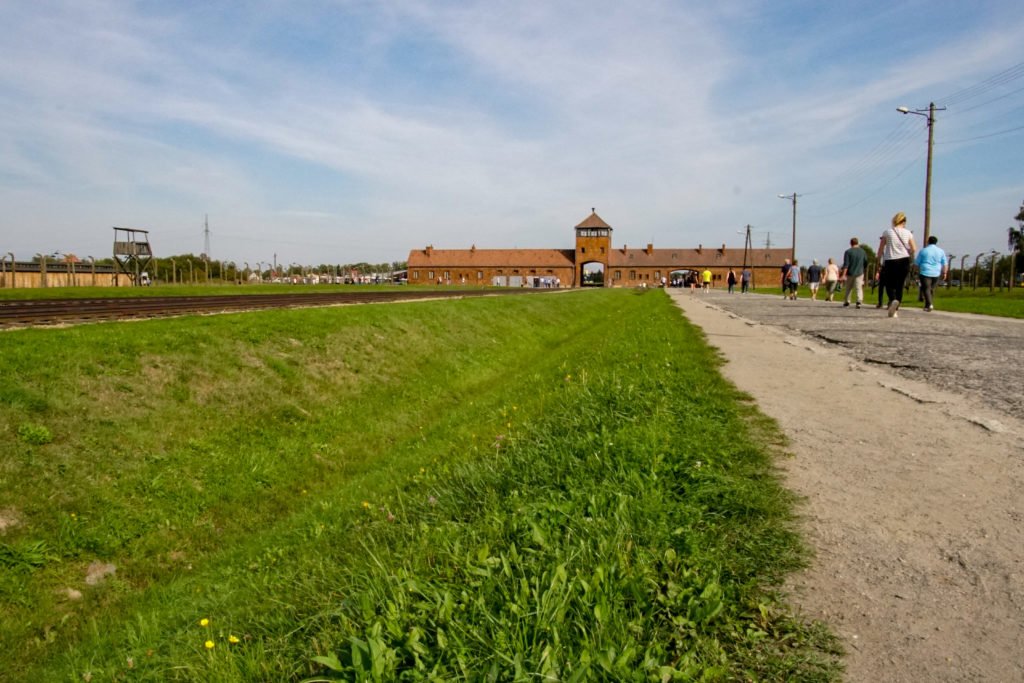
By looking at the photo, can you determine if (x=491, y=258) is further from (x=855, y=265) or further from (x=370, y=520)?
(x=370, y=520)

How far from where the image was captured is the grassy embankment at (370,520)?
6.36 feet

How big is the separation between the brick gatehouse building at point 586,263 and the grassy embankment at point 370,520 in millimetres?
91214

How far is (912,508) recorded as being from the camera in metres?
2.56

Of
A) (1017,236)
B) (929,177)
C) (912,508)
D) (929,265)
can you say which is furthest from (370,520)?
(1017,236)

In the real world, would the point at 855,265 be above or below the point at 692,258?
below

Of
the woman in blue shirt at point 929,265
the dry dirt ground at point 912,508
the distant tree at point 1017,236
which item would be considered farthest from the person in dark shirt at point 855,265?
→ the distant tree at point 1017,236

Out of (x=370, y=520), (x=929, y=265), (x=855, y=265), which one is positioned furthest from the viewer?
(x=855, y=265)

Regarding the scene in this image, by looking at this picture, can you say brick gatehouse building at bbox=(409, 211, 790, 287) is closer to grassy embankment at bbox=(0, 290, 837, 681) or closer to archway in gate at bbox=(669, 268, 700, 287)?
archway in gate at bbox=(669, 268, 700, 287)

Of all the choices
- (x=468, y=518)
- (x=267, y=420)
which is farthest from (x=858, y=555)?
(x=267, y=420)

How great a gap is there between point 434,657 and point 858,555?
1588 millimetres

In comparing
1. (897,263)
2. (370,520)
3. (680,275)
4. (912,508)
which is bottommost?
(370,520)

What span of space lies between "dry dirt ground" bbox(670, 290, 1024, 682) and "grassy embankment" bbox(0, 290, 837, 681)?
0.17 m

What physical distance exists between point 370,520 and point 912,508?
3191 mm

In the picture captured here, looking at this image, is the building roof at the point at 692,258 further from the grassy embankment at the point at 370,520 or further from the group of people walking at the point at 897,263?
the grassy embankment at the point at 370,520
